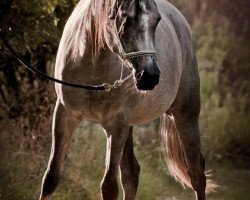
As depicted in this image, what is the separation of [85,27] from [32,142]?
3254 mm

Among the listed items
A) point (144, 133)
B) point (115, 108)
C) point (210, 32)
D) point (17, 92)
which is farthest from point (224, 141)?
point (115, 108)

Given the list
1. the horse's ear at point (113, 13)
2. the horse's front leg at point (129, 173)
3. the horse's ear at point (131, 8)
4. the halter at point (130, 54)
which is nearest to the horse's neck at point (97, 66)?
the halter at point (130, 54)

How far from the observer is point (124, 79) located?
15.0 feet

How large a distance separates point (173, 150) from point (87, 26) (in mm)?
2252

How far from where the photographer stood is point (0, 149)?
24.2ft

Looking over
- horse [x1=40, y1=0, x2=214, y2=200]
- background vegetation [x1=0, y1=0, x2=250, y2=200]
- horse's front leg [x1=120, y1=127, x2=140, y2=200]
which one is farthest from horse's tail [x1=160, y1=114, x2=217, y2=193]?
horse's front leg [x1=120, y1=127, x2=140, y2=200]

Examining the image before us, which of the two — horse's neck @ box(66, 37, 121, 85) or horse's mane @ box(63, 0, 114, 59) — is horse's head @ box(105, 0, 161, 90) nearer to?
horse's mane @ box(63, 0, 114, 59)

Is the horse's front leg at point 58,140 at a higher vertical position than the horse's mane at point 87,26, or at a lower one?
lower

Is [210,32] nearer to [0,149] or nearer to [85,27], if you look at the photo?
[0,149]

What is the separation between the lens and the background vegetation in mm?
7160

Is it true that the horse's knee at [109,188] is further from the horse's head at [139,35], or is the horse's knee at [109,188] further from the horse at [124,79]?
the horse's head at [139,35]

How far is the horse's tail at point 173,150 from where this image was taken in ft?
21.2

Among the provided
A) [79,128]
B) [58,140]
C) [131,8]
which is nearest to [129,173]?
[58,140]

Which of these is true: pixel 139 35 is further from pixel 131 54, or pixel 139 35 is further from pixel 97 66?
pixel 97 66
